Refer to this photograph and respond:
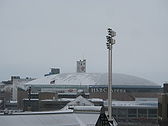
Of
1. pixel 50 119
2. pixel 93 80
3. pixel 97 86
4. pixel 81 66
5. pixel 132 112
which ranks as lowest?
pixel 132 112

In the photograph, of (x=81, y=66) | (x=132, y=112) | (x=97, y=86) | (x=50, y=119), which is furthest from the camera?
(x=81, y=66)

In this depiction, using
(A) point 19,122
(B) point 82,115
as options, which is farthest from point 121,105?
(A) point 19,122

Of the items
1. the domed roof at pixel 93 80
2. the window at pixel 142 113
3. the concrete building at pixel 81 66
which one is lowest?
the window at pixel 142 113

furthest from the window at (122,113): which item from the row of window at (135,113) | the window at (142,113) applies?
the window at (142,113)

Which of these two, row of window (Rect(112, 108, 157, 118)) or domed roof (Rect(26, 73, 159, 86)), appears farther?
domed roof (Rect(26, 73, 159, 86))

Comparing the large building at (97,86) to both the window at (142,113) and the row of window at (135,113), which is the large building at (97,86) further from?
the window at (142,113)

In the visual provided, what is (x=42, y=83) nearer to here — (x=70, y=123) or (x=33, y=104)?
(x=33, y=104)

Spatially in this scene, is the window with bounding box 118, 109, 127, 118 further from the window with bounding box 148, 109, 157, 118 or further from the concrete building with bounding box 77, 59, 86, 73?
the concrete building with bounding box 77, 59, 86, 73

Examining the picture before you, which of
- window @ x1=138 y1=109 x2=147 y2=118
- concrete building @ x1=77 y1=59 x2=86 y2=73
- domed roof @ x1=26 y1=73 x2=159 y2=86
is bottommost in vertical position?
window @ x1=138 y1=109 x2=147 y2=118

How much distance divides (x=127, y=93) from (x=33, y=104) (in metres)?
39.1

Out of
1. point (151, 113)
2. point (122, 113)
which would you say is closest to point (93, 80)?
point (122, 113)

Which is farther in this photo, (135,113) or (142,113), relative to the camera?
(135,113)

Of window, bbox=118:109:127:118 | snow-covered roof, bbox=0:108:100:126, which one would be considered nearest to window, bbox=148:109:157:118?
window, bbox=118:109:127:118

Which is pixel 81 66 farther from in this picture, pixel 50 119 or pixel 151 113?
pixel 50 119
